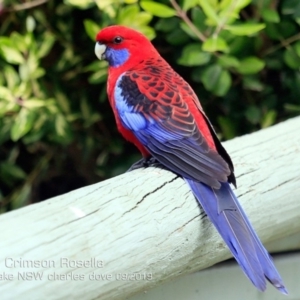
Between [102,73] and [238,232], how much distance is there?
846mm

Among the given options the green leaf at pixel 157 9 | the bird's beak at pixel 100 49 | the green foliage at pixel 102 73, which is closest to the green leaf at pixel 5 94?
the green foliage at pixel 102 73

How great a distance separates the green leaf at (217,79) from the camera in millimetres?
1733

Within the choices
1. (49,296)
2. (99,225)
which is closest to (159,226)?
(99,225)

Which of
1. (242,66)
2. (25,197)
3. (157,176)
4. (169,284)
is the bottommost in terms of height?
(25,197)

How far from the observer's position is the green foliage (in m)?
1.72

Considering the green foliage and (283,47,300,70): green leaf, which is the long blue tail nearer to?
the green foliage

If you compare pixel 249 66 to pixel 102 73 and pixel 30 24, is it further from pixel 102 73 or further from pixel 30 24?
pixel 30 24

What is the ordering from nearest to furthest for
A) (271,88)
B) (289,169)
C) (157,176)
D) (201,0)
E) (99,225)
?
(99,225)
(157,176)
(289,169)
(201,0)
(271,88)

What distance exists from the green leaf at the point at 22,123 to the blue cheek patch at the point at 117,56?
0.26 meters

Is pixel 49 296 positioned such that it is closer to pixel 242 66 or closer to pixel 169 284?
pixel 169 284

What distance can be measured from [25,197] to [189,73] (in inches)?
25.0

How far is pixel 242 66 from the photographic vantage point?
1.77 metres

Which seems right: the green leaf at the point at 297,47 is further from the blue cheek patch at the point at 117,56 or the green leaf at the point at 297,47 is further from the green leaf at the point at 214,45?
the blue cheek patch at the point at 117,56

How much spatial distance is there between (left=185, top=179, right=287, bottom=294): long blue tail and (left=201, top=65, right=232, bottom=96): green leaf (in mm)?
559
